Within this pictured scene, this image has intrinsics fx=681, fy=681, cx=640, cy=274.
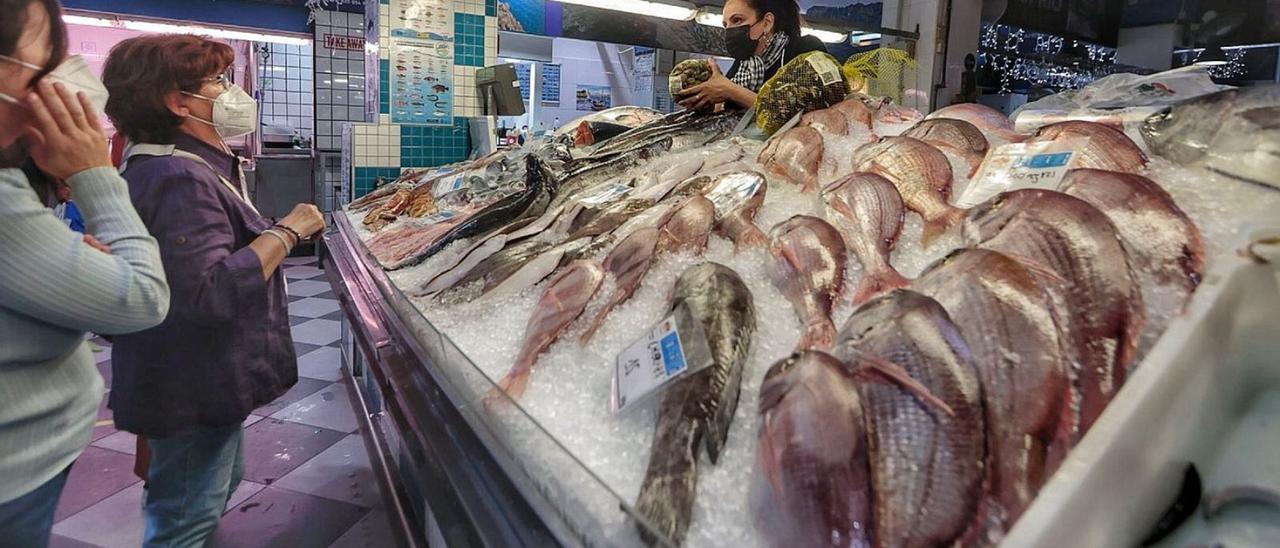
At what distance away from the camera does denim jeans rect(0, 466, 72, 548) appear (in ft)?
4.27

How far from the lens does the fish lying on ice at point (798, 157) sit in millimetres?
1801

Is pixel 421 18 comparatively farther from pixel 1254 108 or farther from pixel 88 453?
pixel 1254 108

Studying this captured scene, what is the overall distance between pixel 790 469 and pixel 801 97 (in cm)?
195

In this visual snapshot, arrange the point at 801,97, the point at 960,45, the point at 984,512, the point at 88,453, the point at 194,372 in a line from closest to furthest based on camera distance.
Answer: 1. the point at 984,512
2. the point at 194,372
3. the point at 801,97
4. the point at 88,453
5. the point at 960,45

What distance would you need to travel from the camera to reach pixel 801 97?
2.39 m

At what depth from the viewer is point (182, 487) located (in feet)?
6.87

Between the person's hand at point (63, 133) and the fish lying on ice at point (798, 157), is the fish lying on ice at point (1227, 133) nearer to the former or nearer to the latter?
the fish lying on ice at point (798, 157)

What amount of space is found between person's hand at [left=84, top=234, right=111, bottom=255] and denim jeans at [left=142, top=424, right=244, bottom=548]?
0.88 meters

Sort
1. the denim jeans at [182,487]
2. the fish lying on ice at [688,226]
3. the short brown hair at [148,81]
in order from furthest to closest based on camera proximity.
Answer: the denim jeans at [182,487] < the short brown hair at [148,81] < the fish lying on ice at [688,226]

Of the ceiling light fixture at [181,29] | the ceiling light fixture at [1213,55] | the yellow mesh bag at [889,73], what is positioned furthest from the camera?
the ceiling light fixture at [181,29]

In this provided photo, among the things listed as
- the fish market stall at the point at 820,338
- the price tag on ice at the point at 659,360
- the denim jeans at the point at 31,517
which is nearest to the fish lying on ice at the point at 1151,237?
the fish market stall at the point at 820,338

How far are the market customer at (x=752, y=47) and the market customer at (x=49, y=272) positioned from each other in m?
1.99

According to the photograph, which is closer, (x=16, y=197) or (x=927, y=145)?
(x=16, y=197)

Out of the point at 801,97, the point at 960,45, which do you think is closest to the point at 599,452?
the point at 801,97
